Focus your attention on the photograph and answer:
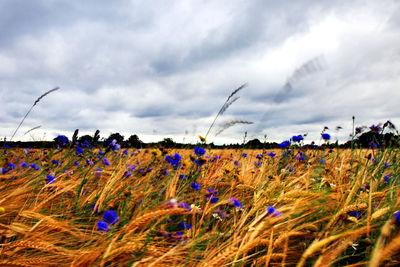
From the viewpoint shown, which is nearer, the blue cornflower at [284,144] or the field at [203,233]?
the field at [203,233]

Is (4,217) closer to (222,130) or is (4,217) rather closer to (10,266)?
(10,266)

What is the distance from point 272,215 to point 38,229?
1.13 meters

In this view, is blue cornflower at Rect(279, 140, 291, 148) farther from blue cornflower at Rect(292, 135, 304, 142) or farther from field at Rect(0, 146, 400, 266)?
field at Rect(0, 146, 400, 266)

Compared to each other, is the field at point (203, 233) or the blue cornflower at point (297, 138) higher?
the blue cornflower at point (297, 138)

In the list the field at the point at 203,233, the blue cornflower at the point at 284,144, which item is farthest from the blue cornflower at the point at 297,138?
the field at the point at 203,233

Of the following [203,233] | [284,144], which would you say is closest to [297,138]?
[284,144]

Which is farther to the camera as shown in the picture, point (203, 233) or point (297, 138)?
point (297, 138)

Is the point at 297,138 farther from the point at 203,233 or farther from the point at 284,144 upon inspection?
the point at 203,233

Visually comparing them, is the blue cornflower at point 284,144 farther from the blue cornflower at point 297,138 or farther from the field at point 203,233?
the field at point 203,233

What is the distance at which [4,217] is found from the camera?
1.42 metres

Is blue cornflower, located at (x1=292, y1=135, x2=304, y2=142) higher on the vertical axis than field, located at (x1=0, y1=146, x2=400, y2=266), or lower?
higher

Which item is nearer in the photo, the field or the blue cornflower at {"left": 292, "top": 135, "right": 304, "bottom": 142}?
the field

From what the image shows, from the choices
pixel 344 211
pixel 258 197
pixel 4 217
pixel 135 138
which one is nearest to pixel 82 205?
pixel 4 217

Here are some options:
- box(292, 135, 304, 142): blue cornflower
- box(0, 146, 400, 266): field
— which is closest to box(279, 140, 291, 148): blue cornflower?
box(292, 135, 304, 142): blue cornflower
